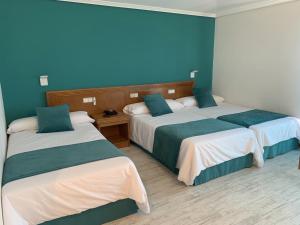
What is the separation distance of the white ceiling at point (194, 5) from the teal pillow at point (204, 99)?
1.59 meters

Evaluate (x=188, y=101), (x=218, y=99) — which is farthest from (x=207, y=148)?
(x=218, y=99)

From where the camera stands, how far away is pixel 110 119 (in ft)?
11.4

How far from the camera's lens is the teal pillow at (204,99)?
166 inches

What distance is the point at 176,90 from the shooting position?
4.56m

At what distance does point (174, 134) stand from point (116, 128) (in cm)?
149

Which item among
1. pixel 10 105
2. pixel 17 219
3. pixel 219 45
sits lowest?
pixel 17 219

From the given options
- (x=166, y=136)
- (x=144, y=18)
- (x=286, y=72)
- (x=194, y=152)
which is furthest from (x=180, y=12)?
(x=194, y=152)

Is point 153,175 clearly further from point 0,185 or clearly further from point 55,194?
point 0,185

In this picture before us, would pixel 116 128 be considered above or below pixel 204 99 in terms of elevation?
below

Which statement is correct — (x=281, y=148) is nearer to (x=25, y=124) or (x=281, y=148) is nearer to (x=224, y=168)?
(x=224, y=168)

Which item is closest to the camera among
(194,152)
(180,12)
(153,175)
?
(194,152)

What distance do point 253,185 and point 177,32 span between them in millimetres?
3116

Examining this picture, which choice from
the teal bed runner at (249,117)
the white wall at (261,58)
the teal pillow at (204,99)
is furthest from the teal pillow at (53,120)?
the white wall at (261,58)

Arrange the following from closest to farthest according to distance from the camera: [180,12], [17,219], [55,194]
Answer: [17,219], [55,194], [180,12]
